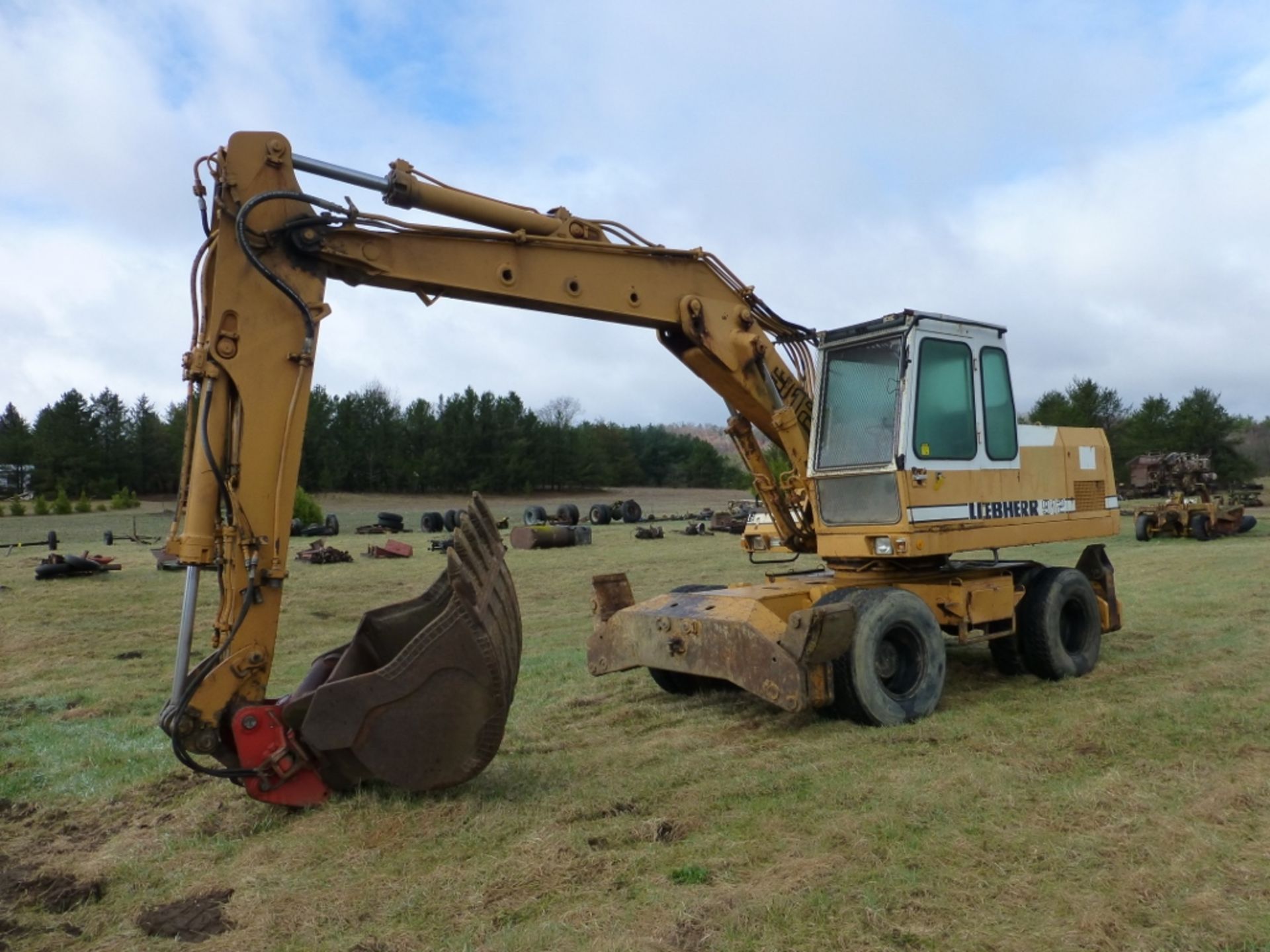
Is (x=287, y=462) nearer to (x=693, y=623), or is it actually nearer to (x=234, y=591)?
(x=234, y=591)

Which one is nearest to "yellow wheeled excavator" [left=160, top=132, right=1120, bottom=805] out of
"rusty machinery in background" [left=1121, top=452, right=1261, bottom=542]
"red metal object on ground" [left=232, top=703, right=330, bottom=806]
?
"red metal object on ground" [left=232, top=703, right=330, bottom=806]

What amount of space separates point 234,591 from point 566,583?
476 inches

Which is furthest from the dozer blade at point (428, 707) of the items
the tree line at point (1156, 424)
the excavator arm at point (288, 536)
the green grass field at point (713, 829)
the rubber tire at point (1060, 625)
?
the tree line at point (1156, 424)

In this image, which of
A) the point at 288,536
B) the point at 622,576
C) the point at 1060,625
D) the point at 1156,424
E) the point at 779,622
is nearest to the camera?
the point at 288,536

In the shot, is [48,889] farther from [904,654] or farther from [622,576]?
[904,654]

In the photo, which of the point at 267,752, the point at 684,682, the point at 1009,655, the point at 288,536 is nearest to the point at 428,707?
the point at 267,752

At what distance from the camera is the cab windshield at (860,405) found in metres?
6.94

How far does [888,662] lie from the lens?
6.76m

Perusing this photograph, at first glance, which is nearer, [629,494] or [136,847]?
[136,847]

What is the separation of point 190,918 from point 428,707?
4.12 feet

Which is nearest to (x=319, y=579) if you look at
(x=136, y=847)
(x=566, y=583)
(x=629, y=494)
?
(x=566, y=583)

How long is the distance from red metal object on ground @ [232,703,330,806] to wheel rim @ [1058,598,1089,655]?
6.11 metres

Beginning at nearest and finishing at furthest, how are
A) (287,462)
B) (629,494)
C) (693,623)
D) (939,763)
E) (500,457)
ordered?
(287,462), (939,763), (693,623), (500,457), (629,494)

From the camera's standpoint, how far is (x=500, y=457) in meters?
57.7
